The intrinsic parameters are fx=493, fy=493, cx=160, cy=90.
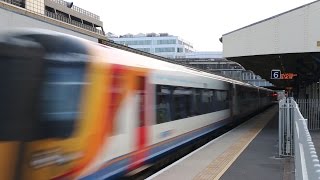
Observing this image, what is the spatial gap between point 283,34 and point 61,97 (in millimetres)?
17522

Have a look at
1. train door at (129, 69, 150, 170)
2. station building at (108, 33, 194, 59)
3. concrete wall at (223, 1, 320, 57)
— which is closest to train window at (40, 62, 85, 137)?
train door at (129, 69, 150, 170)

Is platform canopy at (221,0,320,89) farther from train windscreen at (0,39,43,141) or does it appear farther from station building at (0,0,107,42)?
train windscreen at (0,39,43,141)

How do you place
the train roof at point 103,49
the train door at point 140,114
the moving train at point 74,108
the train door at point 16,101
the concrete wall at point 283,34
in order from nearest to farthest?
1. the train door at point 16,101
2. the moving train at point 74,108
3. the train roof at point 103,49
4. the train door at point 140,114
5. the concrete wall at point 283,34

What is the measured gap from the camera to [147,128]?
32.1 ft

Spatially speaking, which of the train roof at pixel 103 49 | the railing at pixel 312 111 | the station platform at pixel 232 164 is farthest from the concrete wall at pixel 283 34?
the train roof at pixel 103 49

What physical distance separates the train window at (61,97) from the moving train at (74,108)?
0.01 metres

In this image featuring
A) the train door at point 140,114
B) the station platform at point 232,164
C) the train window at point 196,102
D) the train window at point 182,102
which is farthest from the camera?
the train window at point 196,102

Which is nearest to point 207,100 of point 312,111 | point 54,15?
point 312,111

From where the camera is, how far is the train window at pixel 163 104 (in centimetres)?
1070

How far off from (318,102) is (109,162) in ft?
53.6

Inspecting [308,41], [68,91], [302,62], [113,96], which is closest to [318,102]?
[308,41]

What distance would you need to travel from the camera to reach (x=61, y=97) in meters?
6.02

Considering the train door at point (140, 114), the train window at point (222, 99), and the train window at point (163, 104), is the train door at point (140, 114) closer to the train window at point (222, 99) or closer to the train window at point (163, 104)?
the train window at point (163, 104)

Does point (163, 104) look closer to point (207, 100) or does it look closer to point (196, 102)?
point (196, 102)
